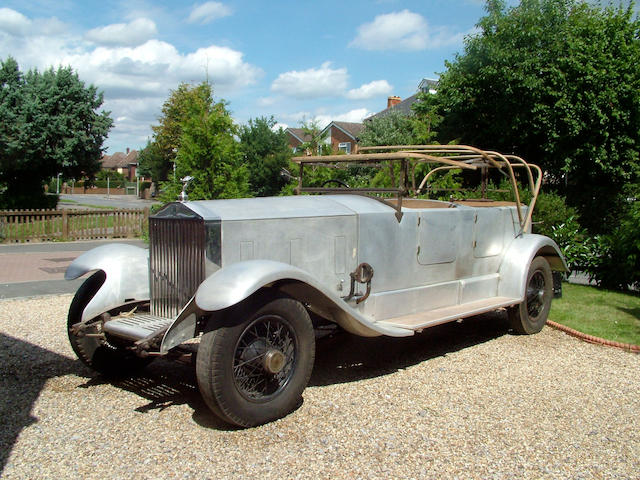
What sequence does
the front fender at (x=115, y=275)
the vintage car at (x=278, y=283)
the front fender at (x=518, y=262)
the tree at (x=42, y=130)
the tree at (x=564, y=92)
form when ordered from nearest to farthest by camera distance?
1. the vintage car at (x=278, y=283)
2. the front fender at (x=115, y=275)
3. the front fender at (x=518, y=262)
4. the tree at (x=564, y=92)
5. the tree at (x=42, y=130)

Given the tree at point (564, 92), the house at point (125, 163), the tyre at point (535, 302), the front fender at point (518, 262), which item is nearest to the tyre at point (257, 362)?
the front fender at point (518, 262)

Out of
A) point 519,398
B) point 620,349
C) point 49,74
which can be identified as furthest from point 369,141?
point 519,398

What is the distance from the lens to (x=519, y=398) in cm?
438

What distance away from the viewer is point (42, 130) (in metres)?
21.5

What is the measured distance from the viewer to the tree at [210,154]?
34.3 ft

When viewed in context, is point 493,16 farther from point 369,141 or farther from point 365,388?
point 365,388

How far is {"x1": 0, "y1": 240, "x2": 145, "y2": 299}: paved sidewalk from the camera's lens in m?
8.66

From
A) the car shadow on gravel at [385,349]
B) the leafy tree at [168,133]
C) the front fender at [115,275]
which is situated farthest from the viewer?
the leafy tree at [168,133]

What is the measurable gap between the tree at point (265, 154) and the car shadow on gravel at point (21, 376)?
23467 millimetres

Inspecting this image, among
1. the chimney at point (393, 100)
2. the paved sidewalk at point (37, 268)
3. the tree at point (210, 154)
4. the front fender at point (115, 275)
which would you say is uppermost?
the chimney at point (393, 100)

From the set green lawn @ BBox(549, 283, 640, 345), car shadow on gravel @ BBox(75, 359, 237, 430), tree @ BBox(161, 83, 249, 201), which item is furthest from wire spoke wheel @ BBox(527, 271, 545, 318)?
tree @ BBox(161, 83, 249, 201)

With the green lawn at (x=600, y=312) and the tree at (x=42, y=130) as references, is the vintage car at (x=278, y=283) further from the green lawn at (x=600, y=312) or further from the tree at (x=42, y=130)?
the tree at (x=42, y=130)

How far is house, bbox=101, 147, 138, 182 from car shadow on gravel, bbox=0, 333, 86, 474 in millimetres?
84595

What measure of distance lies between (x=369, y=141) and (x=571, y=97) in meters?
10.1
